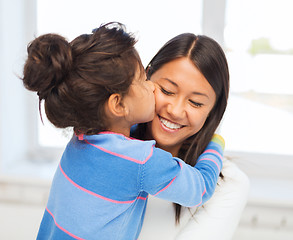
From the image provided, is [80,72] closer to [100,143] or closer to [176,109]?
[100,143]

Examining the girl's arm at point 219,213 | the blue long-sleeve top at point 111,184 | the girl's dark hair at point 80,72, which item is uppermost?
the girl's dark hair at point 80,72

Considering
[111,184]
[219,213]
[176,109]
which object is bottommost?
[219,213]

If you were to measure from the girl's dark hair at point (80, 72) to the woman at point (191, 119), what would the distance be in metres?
0.24

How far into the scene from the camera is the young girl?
0.90 meters

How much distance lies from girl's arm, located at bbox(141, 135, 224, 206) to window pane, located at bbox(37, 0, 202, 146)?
1.14 meters

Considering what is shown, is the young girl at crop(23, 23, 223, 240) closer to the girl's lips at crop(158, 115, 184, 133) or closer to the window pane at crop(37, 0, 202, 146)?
the girl's lips at crop(158, 115, 184, 133)

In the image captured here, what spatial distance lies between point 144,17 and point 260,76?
31.0 inches

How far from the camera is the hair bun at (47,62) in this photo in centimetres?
87

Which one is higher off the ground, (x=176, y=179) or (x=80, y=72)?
(x=80, y=72)

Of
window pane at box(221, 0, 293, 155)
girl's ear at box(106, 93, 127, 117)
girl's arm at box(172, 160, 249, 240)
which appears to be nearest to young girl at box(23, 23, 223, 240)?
girl's ear at box(106, 93, 127, 117)

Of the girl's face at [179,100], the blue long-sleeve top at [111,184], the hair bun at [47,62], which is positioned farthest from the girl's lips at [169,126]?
the hair bun at [47,62]

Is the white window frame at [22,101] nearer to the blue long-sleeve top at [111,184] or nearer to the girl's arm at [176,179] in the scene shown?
the girl's arm at [176,179]

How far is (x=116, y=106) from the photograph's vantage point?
985mm

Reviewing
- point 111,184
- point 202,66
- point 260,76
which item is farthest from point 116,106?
point 260,76
